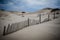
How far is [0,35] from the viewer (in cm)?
180

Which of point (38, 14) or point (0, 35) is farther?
point (38, 14)

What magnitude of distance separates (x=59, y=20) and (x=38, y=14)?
46 centimetres

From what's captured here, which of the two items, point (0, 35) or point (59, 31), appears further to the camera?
point (59, 31)

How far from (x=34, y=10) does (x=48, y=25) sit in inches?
16.8

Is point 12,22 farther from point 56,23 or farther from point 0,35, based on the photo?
point 56,23

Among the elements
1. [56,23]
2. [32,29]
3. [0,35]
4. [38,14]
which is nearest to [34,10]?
[38,14]

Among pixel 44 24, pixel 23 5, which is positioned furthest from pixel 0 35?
Result: pixel 44 24

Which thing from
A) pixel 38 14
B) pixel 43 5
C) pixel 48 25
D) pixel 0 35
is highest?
pixel 43 5

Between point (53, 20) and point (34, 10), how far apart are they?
45 centimetres

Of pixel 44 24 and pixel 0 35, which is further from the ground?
pixel 44 24

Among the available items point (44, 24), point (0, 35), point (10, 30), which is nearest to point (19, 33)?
point (10, 30)

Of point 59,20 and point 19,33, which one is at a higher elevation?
point 59,20

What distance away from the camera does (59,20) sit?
1979 millimetres

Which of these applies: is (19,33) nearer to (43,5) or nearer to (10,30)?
(10,30)
